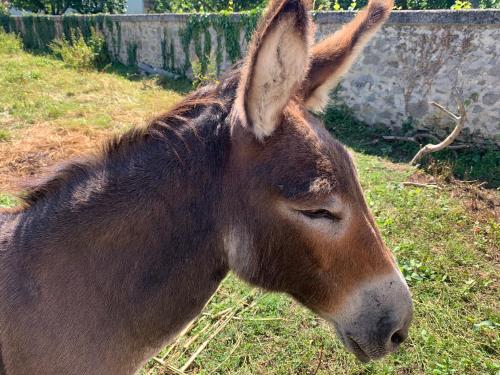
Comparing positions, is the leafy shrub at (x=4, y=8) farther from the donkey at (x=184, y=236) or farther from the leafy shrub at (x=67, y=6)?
the donkey at (x=184, y=236)

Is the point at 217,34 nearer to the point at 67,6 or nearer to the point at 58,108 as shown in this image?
the point at 58,108

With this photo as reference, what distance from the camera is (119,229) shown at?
1435 millimetres

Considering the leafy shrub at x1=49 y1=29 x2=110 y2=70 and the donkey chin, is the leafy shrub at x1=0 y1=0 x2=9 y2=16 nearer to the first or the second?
the leafy shrub at x1=49 y1=29 x2=110 y2=70

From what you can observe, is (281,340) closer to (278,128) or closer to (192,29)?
(278,128)

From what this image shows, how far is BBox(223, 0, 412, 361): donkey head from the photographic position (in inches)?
52.1

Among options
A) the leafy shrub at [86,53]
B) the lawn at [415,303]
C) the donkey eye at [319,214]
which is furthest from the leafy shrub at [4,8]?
the donkey eye at [319,214]

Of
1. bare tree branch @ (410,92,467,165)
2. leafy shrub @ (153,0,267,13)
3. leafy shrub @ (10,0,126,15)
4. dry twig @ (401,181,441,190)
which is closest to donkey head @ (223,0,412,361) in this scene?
dry twig @ (401,181,441,190)

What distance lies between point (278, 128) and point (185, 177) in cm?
41

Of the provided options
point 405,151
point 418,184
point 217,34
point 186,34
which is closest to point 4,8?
point 186,34

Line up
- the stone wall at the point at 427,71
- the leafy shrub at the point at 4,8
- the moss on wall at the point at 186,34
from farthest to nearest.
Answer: the leafy shrub at the point at 4,8
the moss on wall at the point at 186,34
the stone wall at the point at 427,71

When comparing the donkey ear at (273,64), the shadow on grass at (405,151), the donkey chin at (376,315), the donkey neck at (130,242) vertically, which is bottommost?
the shadow on grass at (405,151)

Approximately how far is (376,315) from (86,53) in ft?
53.1

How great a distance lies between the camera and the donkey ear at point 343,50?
5.72 feet

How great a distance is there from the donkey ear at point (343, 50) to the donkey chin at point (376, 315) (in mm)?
939
